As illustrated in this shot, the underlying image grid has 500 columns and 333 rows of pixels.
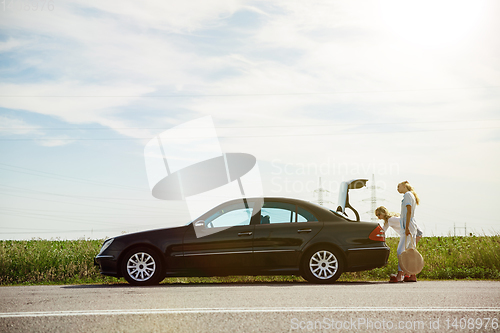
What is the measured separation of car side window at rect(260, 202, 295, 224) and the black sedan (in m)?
0.08

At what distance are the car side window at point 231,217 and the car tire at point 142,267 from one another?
1154 mm

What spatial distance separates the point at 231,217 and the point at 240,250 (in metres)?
0.65

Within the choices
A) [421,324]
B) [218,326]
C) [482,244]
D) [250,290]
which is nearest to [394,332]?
[421,324]

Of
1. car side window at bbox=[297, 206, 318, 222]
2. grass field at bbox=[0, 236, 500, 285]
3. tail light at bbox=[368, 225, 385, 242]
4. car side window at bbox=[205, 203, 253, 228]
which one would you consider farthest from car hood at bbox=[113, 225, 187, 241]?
tail light at bbox=[368, 225, 385, 242]

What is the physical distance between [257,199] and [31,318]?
5087mm

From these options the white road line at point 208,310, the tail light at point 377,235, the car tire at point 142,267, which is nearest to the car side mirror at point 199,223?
the car tire at point 142,267

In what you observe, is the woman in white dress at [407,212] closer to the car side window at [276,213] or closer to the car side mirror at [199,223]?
the car side window at [276,213]

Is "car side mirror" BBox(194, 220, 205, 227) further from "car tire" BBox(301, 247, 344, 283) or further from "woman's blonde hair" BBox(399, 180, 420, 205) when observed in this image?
"woman's blonde hair" BBox(399, 180, 420, 205)

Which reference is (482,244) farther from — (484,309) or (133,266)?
(133,266)

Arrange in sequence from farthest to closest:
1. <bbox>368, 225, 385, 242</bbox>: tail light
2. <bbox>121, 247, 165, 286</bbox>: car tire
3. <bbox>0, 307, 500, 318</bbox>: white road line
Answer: <bbox>368, 225, 385, 242</bbox>: tail light, <bbox>121, 247, 165, 286</bbox>: car tire, <bbox>0, 307, 500, 318</bbox>: white road line

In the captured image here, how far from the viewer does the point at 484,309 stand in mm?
6461

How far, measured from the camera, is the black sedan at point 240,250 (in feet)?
32.7

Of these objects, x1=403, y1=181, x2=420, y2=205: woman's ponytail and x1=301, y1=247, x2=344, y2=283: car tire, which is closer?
x1=301, y1=247, x2=344, y2=283: car tire

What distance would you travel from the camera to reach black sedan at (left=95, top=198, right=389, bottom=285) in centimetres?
997
